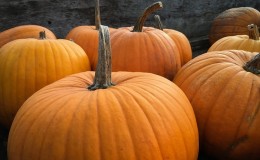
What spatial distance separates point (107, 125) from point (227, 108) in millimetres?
592

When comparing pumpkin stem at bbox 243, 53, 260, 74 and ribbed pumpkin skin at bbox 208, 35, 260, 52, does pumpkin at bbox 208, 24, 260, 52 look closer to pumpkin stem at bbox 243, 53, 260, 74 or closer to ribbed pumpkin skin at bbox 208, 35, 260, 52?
ribbed pumpkin skin at bbox 208, 35, 260, 52

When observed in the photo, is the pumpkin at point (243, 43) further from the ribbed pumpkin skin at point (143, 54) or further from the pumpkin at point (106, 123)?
the pumpkin at point (106, 123)

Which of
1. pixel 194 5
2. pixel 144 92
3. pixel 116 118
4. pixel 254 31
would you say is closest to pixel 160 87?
pixel 144 92

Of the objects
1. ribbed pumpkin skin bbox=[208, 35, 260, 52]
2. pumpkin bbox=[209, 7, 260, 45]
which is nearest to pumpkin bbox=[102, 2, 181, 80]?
ribbed pumpkin skin bbox=[208, 35, 260, 52]

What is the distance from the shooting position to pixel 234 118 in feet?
Result: 4.41

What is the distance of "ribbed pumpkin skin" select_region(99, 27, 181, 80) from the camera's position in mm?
1814

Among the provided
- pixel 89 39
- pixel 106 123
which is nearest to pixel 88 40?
pixel 89 39

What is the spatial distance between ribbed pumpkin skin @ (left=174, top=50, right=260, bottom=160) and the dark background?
203 millimetres

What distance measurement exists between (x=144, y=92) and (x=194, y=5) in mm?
3662

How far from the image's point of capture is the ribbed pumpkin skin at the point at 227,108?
1.33 meters

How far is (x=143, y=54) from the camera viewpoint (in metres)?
1.82

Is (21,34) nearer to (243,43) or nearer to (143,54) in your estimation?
(143,54)

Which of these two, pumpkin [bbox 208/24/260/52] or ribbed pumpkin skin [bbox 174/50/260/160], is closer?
ribbed pumpkin skin [bbox 174/50/260/160]

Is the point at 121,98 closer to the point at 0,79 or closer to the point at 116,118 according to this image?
the point at 116,118
